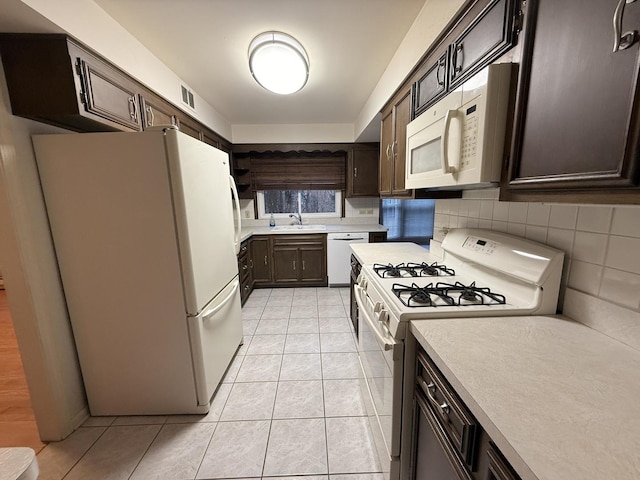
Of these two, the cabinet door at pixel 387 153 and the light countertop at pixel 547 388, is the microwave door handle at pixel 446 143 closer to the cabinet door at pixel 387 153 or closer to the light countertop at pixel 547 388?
the light countertop at pixel 547 388

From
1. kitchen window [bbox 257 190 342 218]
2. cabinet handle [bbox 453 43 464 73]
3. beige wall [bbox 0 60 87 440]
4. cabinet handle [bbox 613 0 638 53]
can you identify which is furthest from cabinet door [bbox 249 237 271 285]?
cabinet handle [bbox 613 0 638 53]

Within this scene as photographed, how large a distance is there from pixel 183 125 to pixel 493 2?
7.84 feet

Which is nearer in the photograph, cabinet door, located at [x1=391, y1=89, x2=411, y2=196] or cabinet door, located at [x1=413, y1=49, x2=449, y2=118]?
cabinet door, located at [x1=413, y1=49, x2=449, y2=118]

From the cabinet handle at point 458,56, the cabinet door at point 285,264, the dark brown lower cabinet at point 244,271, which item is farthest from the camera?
the cabinet door at point 285,264

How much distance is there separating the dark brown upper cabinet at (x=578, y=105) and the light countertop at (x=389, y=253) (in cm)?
103

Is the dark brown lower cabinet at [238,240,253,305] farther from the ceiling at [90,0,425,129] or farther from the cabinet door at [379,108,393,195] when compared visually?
the cabinet door at [379,108,393,195]

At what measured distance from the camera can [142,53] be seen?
179cm

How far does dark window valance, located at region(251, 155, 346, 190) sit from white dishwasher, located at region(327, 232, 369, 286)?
90 centimetres

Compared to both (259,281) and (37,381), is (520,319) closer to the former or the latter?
(37,381)

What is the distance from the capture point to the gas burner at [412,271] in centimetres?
150

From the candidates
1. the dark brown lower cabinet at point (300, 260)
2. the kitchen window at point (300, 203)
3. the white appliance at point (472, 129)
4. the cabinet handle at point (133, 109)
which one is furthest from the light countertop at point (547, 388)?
the kitchen window at point (300, 203)

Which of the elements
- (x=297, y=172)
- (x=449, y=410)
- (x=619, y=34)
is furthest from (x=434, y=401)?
(x=297, y=172)

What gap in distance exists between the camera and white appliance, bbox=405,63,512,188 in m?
0.90

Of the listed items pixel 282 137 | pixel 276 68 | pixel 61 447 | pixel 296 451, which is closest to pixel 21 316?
pixel 61 447
